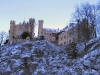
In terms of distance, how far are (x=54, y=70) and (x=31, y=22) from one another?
122 ft

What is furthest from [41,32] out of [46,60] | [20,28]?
A: [46,60]

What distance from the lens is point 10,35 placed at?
64.4 metres

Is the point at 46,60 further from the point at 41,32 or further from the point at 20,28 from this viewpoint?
the point at 41,32

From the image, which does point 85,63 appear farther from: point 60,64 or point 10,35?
point 10,35

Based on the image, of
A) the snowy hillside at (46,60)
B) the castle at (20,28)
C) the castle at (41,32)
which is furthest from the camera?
the castle at (20,28)

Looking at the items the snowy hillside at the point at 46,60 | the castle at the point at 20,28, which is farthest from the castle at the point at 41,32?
the snowy hillside at the point at 46,60

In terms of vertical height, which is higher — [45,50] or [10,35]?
[10,35]

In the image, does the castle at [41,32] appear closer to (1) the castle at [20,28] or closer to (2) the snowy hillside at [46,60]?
(1) the castle at [20,28]

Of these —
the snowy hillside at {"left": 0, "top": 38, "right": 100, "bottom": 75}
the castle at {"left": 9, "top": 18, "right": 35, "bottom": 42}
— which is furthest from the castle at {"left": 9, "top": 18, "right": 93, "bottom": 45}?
the snowy hillside at {"left": 0, "top": 38, "right": 100, "bottom": 75}

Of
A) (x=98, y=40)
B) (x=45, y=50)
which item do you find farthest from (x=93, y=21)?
(x=45, y=50)

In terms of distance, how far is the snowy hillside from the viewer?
96.7 ft

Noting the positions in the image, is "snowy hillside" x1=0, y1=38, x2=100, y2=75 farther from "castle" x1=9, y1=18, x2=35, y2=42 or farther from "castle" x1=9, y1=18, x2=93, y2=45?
"castle" x1=9, y1=18, x2=35, y2=42

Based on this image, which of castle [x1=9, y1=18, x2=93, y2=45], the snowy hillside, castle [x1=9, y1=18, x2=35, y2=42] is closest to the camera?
the snowy hillside

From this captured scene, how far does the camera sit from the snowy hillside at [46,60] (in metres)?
29.5
